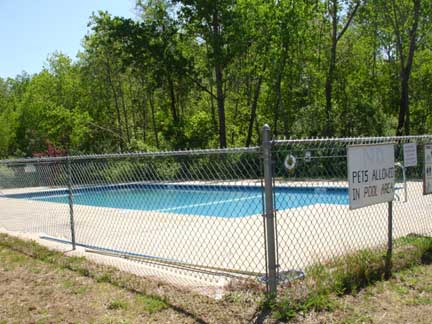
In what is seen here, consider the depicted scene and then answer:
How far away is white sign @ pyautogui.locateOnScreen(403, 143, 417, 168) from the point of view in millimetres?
5188

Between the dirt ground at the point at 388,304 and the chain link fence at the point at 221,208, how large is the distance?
23.3 inches

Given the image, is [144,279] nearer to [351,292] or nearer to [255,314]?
[255,314]

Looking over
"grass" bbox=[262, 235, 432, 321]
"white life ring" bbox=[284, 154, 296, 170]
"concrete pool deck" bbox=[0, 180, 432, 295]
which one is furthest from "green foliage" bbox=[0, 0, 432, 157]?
"white life ring" bbox=[284, 154, 296, 170]

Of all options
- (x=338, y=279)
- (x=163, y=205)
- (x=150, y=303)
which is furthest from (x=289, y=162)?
(x=163, y=205)

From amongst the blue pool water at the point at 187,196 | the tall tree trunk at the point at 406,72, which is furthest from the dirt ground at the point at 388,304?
the tall tree trunk at the point at 406,72

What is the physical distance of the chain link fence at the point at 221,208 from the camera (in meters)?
4.69

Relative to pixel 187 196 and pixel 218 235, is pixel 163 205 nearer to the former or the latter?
pixel 187 196

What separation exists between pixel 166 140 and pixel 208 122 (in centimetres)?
270

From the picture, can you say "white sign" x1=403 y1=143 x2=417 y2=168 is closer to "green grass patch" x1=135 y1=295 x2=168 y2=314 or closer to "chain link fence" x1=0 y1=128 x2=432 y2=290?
Answer: "chain link fence" x1=0 y1=128 x2=432 y2=290

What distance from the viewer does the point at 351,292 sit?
4141 mm

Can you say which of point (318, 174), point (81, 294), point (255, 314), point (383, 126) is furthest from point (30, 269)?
point (383, 126)

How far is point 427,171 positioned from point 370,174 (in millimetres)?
1321

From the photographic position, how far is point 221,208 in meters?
7.86

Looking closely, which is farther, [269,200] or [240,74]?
[240,74]
